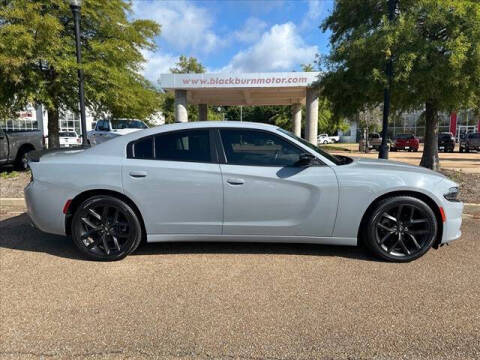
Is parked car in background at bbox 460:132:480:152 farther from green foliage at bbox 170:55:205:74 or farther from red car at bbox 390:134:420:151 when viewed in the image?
green foliage at bbox 170:55:205:74

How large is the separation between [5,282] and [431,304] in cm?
406

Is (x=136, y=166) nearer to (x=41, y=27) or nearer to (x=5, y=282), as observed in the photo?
(x=5, y=282)

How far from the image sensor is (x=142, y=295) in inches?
125

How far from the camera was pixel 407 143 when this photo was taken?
25.4m

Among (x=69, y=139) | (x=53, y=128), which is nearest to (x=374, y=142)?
(x=53, y=128)

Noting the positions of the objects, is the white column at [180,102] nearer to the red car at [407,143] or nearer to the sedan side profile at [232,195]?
the sedan side profile at [232,195]

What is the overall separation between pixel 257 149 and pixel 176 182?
1.00 meters

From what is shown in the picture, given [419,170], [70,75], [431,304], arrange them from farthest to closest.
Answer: [70,75], [419,170], [431,304]

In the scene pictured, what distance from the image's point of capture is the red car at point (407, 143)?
82.8ft

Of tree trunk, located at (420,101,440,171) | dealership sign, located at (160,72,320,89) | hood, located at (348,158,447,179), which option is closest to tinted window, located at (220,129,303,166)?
hood, located at (348,158,447,179)

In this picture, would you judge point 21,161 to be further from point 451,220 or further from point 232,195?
point 451,220

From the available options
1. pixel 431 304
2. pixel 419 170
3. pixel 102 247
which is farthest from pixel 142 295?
pixel 419 170

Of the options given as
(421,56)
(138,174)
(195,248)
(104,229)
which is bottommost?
(195,248)

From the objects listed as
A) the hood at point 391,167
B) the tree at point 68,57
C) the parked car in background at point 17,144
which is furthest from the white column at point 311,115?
the hood at point 391,167
